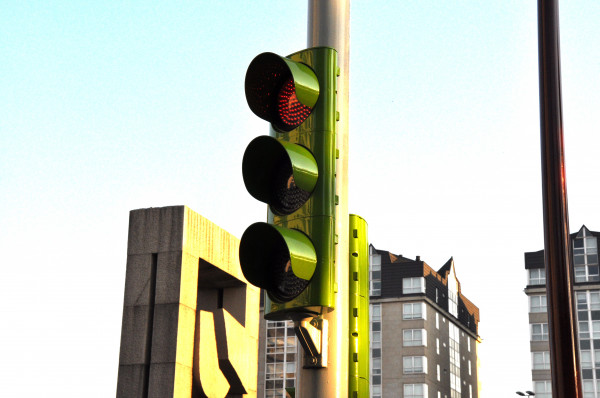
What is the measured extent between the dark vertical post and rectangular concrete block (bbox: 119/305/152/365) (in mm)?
8219

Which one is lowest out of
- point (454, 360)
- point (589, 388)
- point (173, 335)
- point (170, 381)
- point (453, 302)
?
point (170, 381)

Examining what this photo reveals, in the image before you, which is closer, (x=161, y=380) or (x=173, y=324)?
(x=161, y=380)

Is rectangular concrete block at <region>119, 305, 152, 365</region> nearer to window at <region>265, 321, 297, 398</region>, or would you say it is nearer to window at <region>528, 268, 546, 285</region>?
window at <region>528, 268, 546, 285</region>

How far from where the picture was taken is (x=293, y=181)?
4.68 metres

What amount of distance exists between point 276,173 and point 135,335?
8138mm

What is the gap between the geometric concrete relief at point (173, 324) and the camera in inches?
475

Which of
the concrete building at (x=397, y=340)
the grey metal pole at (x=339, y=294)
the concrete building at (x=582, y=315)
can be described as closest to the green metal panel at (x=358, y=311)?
the grey metal pole at (x=339, y=294)

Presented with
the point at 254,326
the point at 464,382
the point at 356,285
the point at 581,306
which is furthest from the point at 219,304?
the point at 464,382

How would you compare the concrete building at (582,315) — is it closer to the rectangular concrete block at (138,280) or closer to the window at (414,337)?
the window at (414,337)

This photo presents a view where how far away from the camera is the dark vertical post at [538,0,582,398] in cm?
462

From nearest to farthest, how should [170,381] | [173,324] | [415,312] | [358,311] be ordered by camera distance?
[358,311] → [170,381] → [173,324] → [415,312]

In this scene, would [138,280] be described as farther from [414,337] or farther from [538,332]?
[414,337]

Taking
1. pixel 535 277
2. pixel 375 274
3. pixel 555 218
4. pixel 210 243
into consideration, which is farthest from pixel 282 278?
pixel 375 274

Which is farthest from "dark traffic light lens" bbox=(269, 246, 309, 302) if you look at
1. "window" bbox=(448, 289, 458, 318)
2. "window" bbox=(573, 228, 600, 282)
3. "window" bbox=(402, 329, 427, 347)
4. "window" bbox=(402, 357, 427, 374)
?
"window" bbox=(448, 289, 458, 318)
